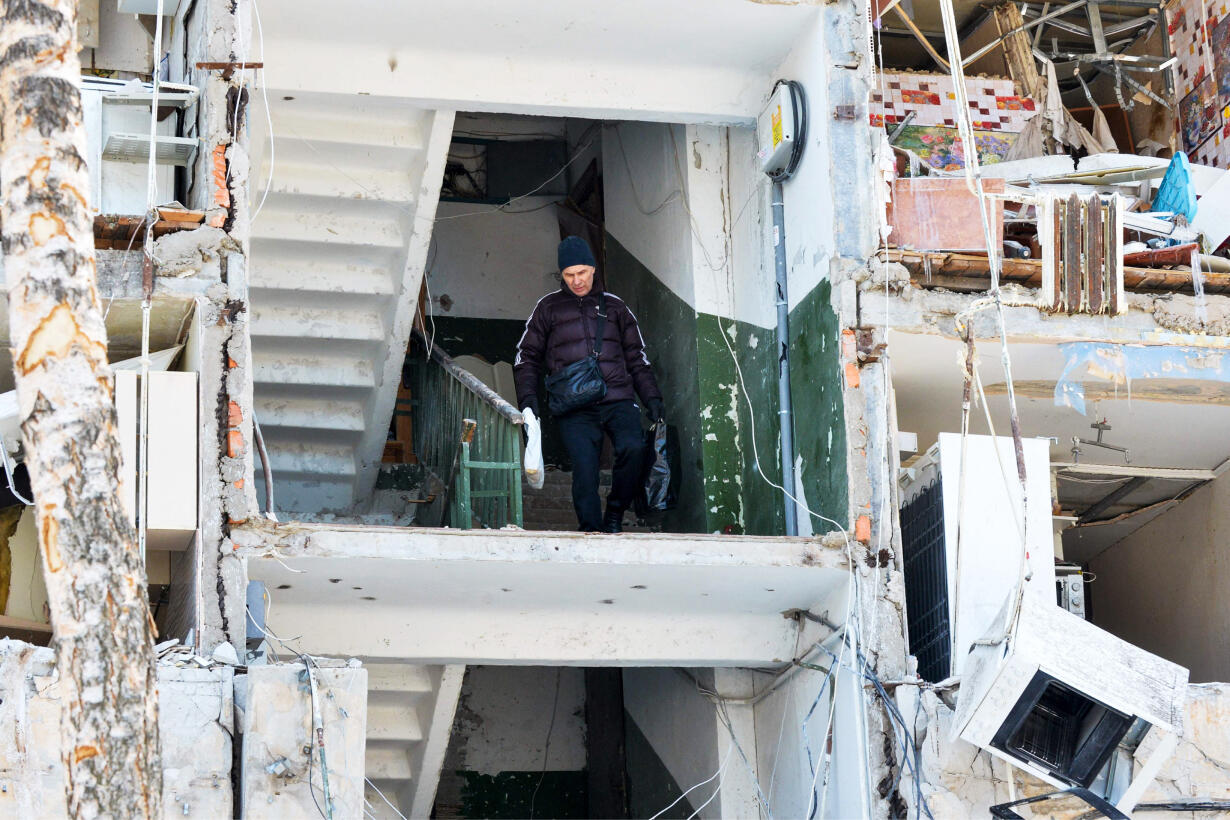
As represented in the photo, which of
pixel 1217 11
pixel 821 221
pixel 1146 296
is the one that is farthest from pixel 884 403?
pixel 1217 11

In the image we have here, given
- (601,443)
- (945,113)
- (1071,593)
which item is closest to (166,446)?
(601,443)

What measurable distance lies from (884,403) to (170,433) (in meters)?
3.92

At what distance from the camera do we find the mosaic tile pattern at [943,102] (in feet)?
43.5

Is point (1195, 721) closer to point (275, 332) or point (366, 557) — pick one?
point (366, 557)

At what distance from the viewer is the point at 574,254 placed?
11000mm

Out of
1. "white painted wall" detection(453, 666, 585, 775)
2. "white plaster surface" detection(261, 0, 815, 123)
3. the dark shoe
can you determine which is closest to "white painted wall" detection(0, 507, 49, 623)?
"white plaster surface" detection(261, 0, 815, 123)

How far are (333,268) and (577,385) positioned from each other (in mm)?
2350

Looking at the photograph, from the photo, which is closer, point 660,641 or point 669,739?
point 660,641

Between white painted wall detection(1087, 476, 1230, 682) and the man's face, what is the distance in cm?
498

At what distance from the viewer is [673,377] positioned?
39.8 ft

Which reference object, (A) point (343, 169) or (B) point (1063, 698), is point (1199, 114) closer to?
(B) point (1063, 698)

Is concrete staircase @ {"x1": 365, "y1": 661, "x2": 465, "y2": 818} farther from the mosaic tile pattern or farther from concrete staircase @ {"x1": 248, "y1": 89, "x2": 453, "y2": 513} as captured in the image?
the mosaic tile pattern

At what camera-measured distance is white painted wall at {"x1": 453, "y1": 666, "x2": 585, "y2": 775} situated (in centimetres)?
1454

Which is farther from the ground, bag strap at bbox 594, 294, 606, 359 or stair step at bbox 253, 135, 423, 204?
stair step at bbox 253, 135, 423, 204
